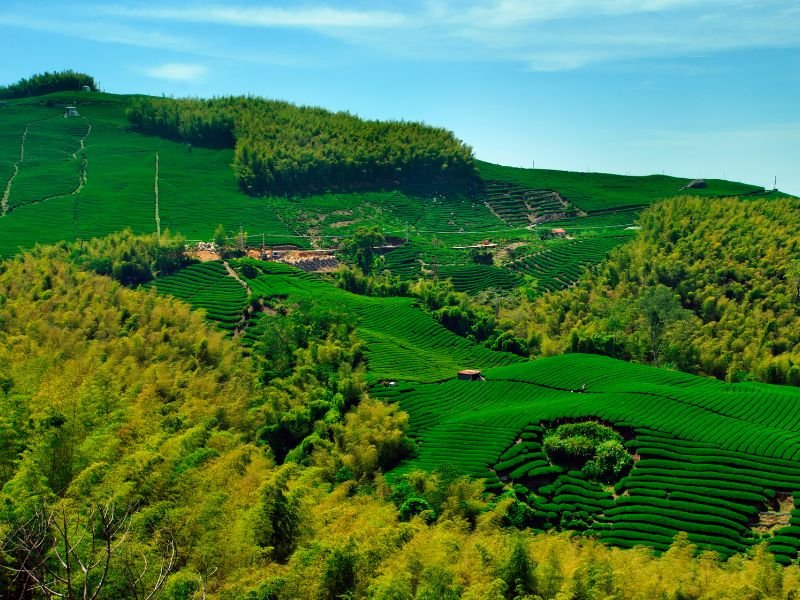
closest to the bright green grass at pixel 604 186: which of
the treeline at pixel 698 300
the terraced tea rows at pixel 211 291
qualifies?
the treeline at pixel 698 300

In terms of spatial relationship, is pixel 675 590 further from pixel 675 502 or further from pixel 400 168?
pixel 400 168

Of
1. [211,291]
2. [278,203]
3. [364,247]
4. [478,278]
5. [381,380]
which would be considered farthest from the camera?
[278,203]

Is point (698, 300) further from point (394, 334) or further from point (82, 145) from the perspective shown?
point (82, 145)

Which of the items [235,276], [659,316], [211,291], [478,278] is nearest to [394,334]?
[211,291]

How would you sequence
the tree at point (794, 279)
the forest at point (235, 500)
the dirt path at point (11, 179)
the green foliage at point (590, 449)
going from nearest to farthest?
the forest at point (235, 500) < the green foliage at point (590, 449) < the tree at point (794, 279) < the dirt path at point (11, 179)

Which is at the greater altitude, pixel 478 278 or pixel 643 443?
pixel 478 278

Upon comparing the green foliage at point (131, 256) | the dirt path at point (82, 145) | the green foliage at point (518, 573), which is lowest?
the green foliage at point (518, 573)

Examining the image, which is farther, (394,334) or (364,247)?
(364,247)

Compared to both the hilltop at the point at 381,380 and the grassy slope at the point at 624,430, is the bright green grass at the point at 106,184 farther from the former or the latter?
the grassy slope at the point at 624,430

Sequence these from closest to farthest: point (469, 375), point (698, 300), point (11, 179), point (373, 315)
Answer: point (469, 375) < point (373, 315) < point (698, 300) < point (11, 179)
